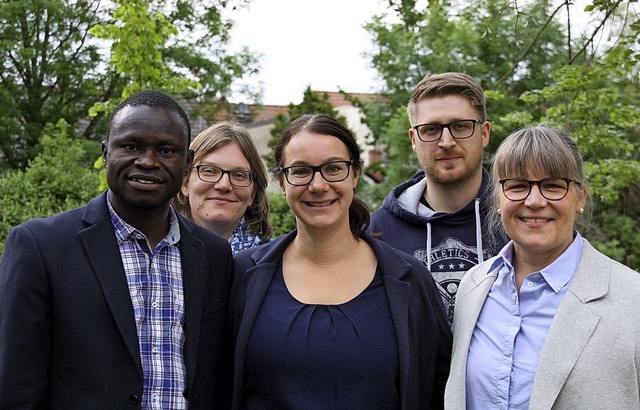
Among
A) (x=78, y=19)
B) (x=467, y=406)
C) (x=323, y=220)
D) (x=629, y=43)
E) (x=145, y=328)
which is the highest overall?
(x=78, y=19)

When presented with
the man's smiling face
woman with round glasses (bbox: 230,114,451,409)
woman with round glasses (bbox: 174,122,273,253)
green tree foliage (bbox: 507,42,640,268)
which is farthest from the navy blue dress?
green tree foliage (bbox: 507,42,640,268)

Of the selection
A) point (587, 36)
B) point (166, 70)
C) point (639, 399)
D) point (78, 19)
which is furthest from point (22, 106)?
point (639, 399)

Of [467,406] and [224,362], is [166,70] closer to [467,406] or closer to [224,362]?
[224,362]

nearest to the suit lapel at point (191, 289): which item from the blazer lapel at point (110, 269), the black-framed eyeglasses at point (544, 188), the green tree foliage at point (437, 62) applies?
the blazer lapel at point (110, 269)

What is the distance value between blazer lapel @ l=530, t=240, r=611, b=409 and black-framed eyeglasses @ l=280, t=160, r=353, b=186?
3.43 feet

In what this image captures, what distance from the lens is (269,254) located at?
3219 mm

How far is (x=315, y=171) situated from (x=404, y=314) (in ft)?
2.32

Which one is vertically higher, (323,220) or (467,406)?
(323,220)

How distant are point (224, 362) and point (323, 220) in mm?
734

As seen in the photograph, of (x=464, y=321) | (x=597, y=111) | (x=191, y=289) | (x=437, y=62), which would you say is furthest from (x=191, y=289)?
(x=437, y=62)

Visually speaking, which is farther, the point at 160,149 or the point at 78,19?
the point at 78,19

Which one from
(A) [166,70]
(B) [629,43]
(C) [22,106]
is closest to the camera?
(B) [629,43]

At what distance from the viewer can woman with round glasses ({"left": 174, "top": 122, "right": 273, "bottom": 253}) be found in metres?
4.19

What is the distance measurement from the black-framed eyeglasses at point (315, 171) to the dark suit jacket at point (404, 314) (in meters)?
0.35
